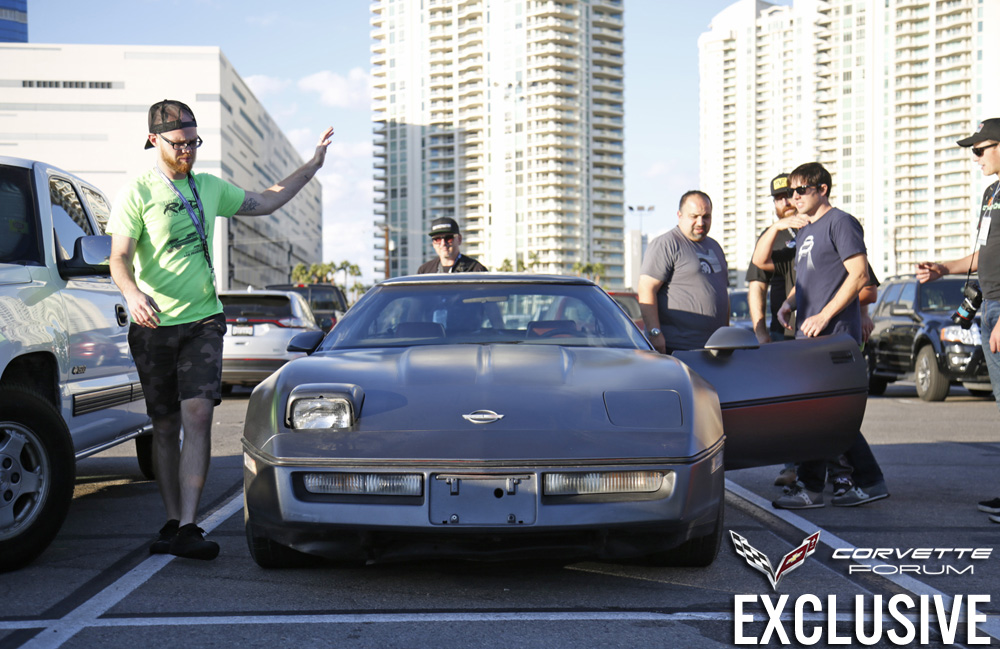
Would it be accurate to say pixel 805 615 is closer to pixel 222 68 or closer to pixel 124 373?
pixel 124 373

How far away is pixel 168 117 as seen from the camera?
4.70 m

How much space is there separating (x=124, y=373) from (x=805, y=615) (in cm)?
404

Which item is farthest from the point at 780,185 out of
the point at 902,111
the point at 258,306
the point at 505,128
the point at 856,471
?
the point at 902,111

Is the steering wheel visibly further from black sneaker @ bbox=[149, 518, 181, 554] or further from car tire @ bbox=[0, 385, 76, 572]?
car tire @ bbox=[0, 385, 76, 572]

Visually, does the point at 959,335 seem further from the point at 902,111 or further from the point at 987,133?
the point at 902,111

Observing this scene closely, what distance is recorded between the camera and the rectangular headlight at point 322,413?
368 cm

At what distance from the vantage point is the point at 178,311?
4.67 m

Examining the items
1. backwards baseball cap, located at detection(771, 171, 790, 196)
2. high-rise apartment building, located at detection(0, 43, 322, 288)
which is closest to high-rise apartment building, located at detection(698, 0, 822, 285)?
high-rise apartment building, located at detection(0, 43, 322, 288)

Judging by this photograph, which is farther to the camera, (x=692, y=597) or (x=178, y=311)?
(x=178, y=311)

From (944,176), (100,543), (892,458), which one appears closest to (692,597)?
(100,543)

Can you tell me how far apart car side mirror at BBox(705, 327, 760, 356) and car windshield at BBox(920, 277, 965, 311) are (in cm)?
1042

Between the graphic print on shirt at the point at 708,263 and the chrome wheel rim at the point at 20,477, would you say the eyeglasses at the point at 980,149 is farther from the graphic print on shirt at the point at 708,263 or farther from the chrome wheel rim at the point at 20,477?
the chrome wheel rim at the point at 20,477

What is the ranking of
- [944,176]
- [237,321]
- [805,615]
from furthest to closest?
[944,176] < [237,321] < [805,615]

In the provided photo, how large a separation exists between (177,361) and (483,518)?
1.97m
